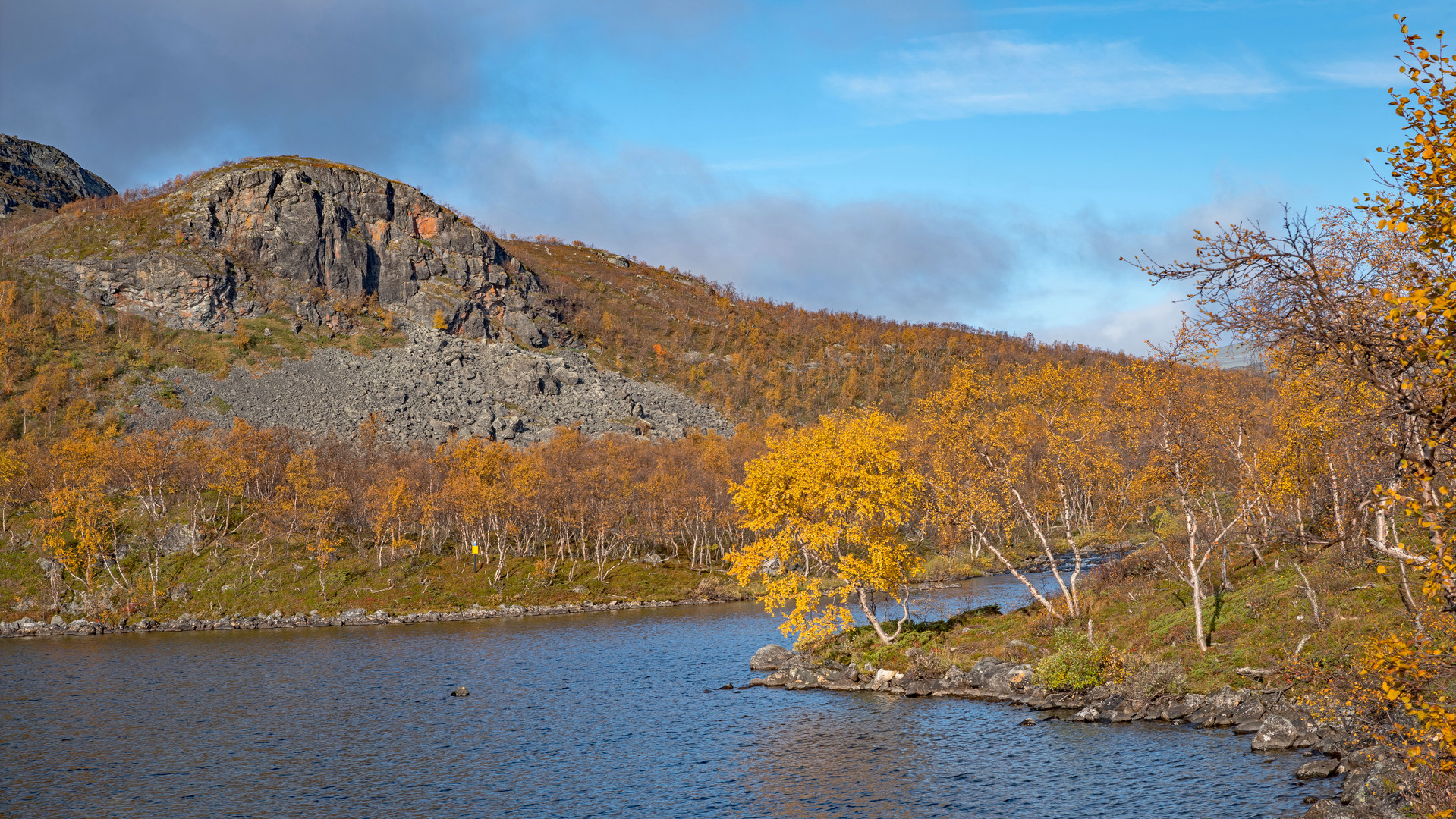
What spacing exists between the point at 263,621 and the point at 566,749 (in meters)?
71.4

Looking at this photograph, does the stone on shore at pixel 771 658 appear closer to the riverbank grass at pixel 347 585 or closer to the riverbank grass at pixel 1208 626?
the riverbank grass at pixel 1208 626

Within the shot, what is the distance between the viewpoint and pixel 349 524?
123812mm

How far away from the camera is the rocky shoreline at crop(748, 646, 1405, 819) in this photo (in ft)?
81.7

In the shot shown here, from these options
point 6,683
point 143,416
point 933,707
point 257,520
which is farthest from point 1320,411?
point 143,416

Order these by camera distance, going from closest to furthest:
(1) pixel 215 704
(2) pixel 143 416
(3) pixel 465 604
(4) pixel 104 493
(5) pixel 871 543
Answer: (5) pixel 871 543
(1) pixel 215 704
(3) pixel 465 604
(4) pixel 104 493
(2) pixel 143 416

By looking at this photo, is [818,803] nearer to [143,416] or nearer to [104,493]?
[104,493]

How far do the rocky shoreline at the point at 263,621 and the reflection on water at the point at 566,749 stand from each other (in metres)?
27.5

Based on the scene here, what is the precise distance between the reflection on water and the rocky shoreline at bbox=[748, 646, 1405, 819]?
3.73 feet

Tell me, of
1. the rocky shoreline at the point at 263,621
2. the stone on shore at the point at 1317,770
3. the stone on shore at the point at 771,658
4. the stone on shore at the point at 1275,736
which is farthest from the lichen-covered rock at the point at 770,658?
the rocky shoreline at the point at 263,621

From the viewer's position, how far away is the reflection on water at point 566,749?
30938mm

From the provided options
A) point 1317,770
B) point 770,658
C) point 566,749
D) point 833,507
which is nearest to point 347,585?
point 770,658

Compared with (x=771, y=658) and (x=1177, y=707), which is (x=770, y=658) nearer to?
(x=771, y=658)

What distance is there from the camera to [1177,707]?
36.7 metres

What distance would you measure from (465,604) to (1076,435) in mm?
78272
